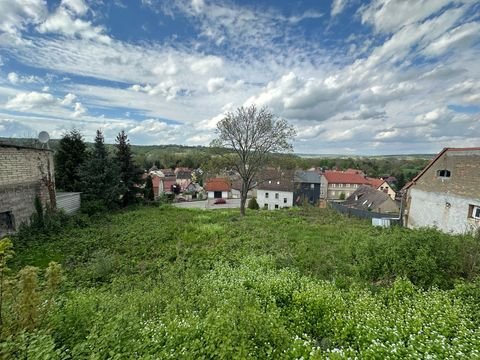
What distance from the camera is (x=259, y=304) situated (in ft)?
12.8

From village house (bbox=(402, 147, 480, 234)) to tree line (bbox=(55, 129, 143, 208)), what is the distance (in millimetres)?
19547

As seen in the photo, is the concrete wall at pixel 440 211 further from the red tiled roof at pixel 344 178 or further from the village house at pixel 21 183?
the red tiled roof at pixel 344 178

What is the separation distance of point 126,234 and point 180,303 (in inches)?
299

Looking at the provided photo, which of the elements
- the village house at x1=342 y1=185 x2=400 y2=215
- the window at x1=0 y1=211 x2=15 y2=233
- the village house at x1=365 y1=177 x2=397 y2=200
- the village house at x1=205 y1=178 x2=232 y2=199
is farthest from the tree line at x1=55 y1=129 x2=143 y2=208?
the village house at x1=365 y1=177 x2=397 y2=200

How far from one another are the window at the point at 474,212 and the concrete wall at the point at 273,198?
24729 millimetres

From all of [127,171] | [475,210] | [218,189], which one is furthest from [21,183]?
[218,189]

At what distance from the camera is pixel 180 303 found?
165 inches

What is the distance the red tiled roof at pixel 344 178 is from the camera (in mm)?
49481

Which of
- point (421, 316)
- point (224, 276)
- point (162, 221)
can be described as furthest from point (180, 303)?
point (162, 221)

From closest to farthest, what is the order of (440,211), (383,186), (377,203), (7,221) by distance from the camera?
1. (7,221)
2. (440,211)
3. (377,203)
4. (383,186)

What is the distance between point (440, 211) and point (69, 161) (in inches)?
1061

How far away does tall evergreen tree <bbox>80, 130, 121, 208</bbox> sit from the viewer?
52.0ft

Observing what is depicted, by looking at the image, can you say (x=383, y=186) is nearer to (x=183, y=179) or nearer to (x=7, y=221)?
(x=183, y=179)

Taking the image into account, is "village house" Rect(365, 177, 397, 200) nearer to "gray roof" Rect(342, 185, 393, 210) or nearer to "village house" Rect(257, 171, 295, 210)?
"gray roof" Rect(342, 185, 393, 210)
